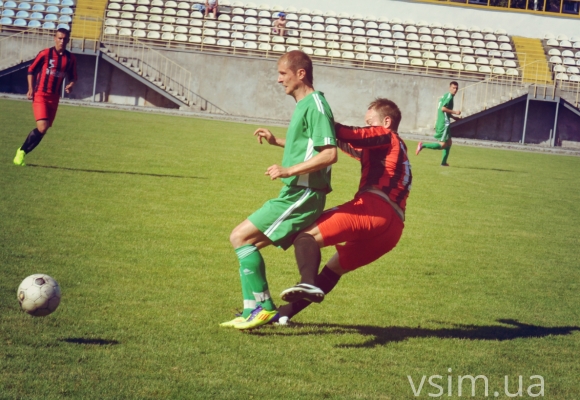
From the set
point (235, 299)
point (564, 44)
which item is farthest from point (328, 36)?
point (235, 299)

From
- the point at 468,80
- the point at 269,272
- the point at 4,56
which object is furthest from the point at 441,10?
the point at 269,272

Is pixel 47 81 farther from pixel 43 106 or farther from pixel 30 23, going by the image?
pixel 30 23

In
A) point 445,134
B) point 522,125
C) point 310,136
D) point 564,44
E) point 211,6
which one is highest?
point 564,44

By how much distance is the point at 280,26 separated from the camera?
118 feet

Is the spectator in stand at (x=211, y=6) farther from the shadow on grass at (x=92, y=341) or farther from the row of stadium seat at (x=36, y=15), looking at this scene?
the shadow on grass at (x=92, y=341)

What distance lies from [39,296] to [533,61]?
34258 millimetres

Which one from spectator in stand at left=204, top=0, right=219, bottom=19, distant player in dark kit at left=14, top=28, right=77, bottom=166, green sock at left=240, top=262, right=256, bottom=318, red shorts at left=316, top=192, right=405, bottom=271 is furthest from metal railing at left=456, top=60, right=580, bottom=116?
green sock at left=240, top=262, right=256, bottom=318

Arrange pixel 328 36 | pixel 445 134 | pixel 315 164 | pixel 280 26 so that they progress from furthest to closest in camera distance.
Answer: pixel 328 36 → pixel 280 26 → pixel 445 134 → pixel 315 164

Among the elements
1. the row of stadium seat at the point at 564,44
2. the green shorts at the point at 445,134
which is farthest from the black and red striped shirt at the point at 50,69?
the row of stadium seat at the point at 564,44

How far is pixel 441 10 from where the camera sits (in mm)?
39188

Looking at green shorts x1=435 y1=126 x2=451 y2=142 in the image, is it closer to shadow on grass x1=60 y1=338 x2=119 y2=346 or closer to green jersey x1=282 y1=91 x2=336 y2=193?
green jersey x1=282 y1=91 x2=336 y2=193

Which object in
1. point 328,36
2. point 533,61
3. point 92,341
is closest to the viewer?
point 92,341

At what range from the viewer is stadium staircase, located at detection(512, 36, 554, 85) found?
3506 centimetres

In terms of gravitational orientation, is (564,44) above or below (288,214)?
above
